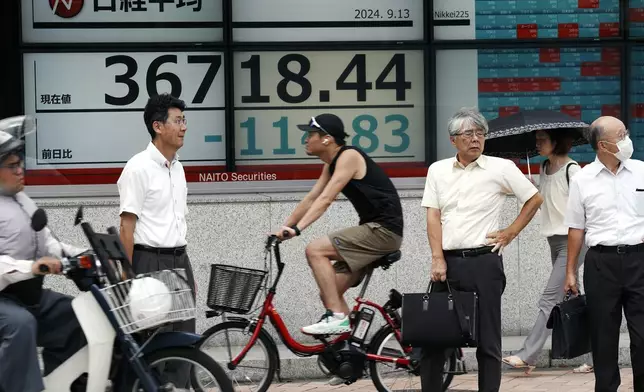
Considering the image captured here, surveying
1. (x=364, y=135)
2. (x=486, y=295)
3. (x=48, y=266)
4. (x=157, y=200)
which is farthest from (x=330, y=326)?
(x=364, y=135)

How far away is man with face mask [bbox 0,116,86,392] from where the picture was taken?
5.97 meters

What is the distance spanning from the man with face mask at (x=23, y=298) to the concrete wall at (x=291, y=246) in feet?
11.4

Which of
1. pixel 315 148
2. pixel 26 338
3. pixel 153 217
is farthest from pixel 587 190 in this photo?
pixel 26 338

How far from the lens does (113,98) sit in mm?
10141

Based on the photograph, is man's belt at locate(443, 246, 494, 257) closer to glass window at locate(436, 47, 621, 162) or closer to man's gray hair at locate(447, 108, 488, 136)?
man's gray hair at locate(447, 108, 488, 136)

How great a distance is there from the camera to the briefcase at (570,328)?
23.2 feet

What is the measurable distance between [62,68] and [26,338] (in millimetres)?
4513

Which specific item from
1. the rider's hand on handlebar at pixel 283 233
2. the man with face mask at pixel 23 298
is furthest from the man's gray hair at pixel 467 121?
the man with face mask at pixel 23 298

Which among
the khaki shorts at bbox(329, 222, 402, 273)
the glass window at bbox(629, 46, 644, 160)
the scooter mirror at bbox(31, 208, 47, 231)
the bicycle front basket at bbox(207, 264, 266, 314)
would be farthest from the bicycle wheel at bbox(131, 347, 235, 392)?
the glass window at bbox(629, 46, 644, 160)

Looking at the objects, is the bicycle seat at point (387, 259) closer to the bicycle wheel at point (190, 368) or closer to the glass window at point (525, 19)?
the bicycle wheel at point (190, 368)

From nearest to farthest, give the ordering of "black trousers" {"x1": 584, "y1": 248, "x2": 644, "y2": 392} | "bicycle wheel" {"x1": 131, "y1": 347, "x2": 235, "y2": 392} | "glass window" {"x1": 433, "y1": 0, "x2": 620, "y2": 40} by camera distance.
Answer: "bicycle wheel" {"x1": 131, "y1": 347, "x2": 235, "y2": 392}
"black trousers" {"x1": 584, "y1": 248, "x2": 644, "y2": 392}
"glass window" {"x1": 433, "y1": 0, "x2": 620, "y2": 40}

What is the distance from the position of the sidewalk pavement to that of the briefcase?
4.24ft

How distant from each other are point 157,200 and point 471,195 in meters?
1.84

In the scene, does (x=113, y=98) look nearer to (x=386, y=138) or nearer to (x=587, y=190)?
(x=386, y=138)
